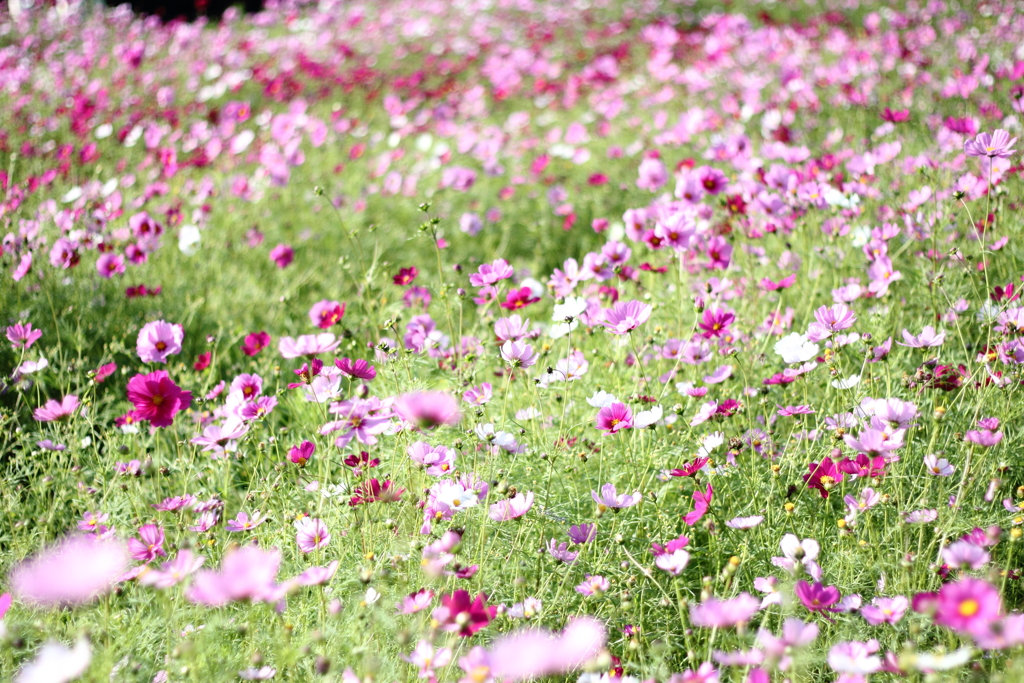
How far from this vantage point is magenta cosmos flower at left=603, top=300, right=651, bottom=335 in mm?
1545

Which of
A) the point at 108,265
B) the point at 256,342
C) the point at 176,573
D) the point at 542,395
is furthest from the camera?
the point at 108,265

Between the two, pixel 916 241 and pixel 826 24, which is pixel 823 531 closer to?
pixel 916 241

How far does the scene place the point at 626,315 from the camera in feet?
5.24

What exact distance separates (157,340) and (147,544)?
0.51m

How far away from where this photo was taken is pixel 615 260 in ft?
6.58

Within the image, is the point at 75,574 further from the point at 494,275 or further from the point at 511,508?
the point at 494,275

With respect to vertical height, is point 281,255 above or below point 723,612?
below

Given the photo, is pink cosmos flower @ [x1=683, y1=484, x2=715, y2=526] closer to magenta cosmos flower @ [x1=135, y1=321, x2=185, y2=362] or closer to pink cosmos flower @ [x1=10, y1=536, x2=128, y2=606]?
pink cosmos flower @ [x1=10, y1=536, x2=128, y2=606]

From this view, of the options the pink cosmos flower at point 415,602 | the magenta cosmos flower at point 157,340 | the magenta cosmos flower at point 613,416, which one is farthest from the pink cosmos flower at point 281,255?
the pink cosmos flower at point 415,602

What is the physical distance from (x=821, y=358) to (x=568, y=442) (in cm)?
77

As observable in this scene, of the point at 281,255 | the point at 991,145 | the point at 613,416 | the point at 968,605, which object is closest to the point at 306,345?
the point at 613,416

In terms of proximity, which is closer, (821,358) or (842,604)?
(842,604)

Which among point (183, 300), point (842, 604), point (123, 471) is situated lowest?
point (183, 300)

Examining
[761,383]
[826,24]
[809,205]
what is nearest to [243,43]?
[826,24]
